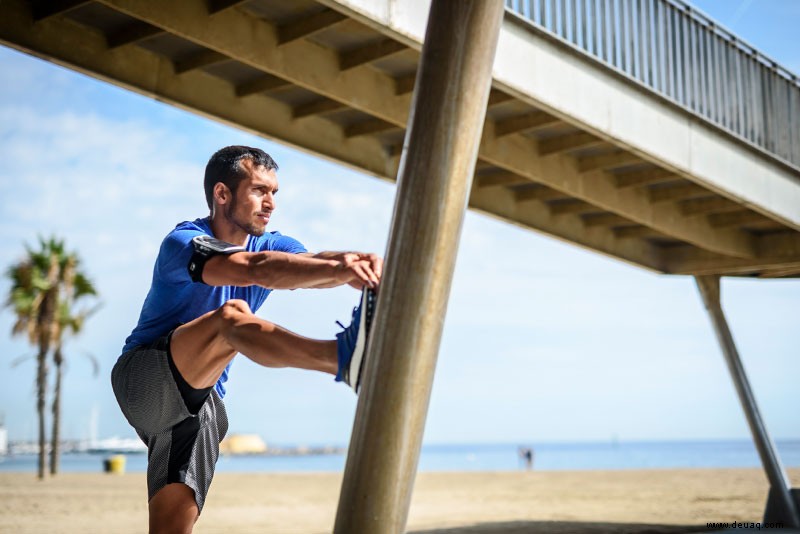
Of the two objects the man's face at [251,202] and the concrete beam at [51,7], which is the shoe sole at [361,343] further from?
the concrete beam at [51,7]

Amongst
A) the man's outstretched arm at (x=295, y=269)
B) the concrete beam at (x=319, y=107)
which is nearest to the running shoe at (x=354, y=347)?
the man's outstretched arm at (x=295, y=269)

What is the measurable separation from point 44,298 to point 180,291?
3768 centimetres

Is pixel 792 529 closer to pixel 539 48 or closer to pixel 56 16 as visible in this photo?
pixel 539 48

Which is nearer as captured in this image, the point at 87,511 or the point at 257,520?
the point at 257,520

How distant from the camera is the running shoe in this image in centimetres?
344

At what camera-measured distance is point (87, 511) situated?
71.5 feet

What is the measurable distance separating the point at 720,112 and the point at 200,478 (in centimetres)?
844

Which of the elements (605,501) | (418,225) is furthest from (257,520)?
(418,225)

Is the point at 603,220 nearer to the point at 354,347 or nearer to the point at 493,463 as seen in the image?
the point at 354,347

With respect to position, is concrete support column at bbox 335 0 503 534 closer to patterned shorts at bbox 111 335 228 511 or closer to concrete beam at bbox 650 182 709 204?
patterned shorts at bbox 111 335 228 511

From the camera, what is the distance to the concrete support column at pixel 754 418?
13.9m

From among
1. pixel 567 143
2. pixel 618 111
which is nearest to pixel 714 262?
pixel 567 143

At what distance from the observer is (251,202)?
4.08m

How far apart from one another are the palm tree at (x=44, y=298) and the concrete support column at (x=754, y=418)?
3049 cm
